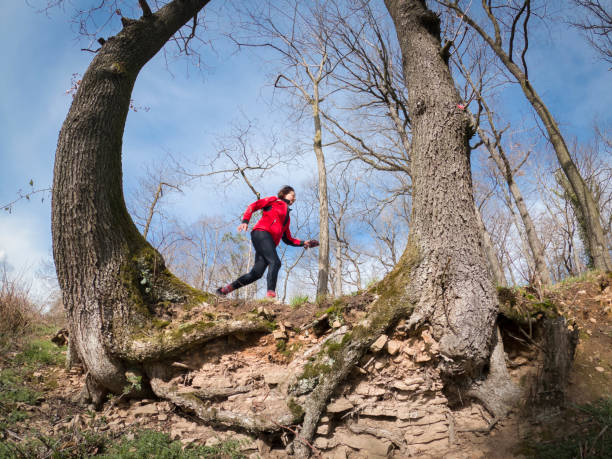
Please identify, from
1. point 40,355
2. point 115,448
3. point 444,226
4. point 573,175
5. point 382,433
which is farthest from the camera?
point 573,175

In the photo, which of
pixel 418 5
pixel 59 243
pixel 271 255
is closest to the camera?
pixel 59 243

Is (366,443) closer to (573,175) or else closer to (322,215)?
(322,215)

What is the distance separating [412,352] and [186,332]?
8.26ft

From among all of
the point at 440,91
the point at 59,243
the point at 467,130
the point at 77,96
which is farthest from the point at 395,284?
the point at 77,96

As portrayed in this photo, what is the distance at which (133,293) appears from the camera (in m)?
4.06

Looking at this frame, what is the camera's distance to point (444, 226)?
364 centimetres

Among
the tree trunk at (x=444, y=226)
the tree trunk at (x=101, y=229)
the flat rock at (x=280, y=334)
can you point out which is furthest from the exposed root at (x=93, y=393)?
the tree trunk at (x=444, y=226)

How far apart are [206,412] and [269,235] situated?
9.27ft

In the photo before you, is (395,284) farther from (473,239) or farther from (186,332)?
(186,332)

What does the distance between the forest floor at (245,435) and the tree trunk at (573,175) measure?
2.19 m

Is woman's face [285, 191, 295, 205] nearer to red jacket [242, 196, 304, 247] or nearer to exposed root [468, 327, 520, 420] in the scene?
red jacket [242, 196, 304, 247]

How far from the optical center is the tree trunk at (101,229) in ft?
12.4

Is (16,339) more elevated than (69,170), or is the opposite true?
(69,170)

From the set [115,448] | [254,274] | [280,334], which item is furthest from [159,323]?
[254,274]
